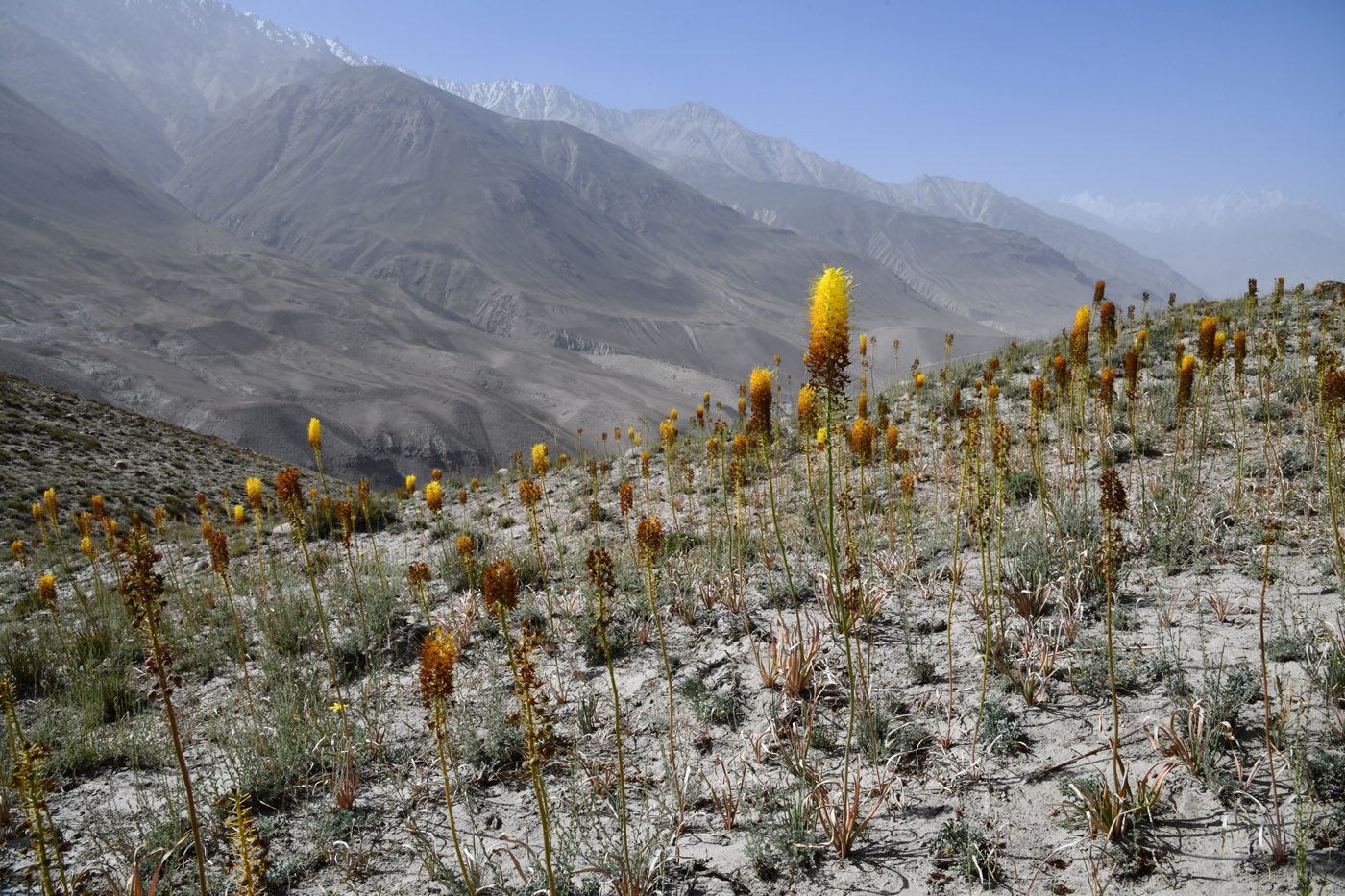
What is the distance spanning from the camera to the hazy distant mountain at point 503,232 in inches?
4304

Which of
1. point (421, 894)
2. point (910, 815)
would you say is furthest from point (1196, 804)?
point (421, 894)

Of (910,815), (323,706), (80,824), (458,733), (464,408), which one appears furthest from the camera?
(464,408)

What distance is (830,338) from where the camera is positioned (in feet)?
8.17

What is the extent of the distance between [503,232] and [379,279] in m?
30.2

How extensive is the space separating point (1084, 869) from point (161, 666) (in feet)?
11.3

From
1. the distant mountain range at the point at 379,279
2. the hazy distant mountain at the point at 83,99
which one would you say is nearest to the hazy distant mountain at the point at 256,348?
the distant mountain range at the point at 379,279

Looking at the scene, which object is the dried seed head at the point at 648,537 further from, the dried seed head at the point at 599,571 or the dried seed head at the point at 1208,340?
the dried seed head at the point at 1208,340

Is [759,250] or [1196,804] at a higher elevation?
[759,250]

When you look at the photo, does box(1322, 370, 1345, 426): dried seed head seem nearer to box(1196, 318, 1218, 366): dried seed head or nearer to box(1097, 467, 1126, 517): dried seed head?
box(1097, 467, 1126, 517): dried seed head

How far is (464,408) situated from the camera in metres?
58.4

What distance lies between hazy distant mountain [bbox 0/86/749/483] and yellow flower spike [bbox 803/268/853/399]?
5061 cm

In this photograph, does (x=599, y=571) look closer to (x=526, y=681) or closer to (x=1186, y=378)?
(x=526, y=681)

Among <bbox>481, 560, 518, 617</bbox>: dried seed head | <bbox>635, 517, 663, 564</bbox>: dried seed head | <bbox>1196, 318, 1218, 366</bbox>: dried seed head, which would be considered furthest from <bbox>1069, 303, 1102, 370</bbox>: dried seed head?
<bbox>481, 560, 518, 617</bbox>: dried seed head

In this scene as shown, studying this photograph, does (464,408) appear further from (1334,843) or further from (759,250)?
(759,250)
